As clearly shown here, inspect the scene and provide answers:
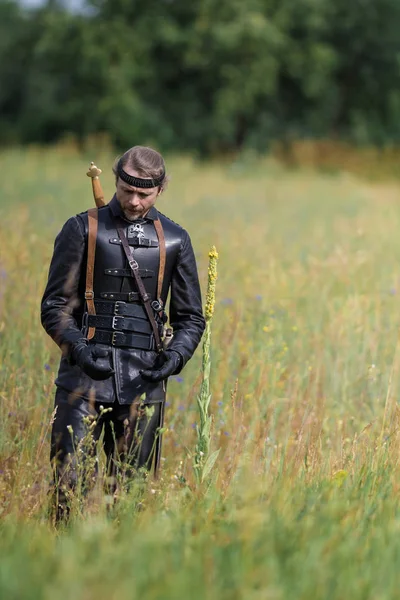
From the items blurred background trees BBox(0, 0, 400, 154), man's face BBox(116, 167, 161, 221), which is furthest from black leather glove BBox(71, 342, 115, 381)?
blurred background trees BBox(0, 0, 400, 154)

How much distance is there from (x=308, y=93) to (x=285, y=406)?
1176 inches

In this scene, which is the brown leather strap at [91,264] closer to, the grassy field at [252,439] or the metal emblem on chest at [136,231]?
the metal emblem on chest at [136,231]

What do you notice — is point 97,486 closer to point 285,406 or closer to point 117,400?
point 117,400

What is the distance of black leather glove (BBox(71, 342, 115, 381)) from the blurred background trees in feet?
89.0

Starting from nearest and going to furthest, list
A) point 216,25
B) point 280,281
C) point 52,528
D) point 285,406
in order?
point 52,528
point 285,406
point 280,281
point 216,25

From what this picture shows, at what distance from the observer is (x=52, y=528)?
3.38 m

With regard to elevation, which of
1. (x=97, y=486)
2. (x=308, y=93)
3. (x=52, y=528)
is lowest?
(x=52, y=528)

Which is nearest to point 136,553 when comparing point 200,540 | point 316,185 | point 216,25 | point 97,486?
point 200,540

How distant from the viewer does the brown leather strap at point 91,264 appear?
3.47 meters

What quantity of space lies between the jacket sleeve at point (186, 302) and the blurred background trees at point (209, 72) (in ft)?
87.9

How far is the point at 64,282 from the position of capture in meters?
3.50

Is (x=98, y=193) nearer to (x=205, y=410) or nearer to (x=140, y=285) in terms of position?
(x=140, y=285)

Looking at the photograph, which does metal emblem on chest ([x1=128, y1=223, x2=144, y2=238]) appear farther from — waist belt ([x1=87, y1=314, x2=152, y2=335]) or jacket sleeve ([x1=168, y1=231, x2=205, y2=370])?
waist belt ([x1=87, y1=314, x2=152, y2=335])

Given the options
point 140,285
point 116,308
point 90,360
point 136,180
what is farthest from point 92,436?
point 136,180
